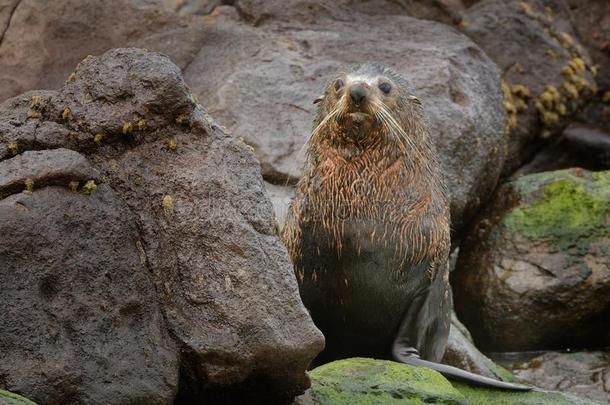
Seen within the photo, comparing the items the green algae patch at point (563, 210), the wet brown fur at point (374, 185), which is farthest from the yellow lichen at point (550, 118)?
the wet brown fur at point (374, 185)

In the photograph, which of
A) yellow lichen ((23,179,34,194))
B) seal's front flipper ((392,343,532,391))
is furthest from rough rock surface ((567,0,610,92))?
yellow lichen ((23,179,34,194))

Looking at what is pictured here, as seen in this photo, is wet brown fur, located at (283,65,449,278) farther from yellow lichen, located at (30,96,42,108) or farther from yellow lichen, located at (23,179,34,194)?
yellow lichen, located at (23,179,34,194)

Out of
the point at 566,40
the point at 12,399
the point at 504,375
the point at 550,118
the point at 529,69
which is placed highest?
the point at 12,399

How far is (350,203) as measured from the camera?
692 centimetres

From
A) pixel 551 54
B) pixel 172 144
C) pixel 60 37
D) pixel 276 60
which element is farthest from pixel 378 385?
pixel 551 54

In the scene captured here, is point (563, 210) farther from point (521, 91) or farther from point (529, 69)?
point (529, 69)

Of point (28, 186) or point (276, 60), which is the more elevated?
point (28, 186)

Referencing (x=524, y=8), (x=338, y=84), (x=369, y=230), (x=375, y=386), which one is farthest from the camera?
(x=524, y=8)

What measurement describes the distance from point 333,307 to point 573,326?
3271 mm

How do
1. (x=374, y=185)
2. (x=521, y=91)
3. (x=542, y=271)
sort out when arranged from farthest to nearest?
(x=521, y=91) → (x=542, y=271) → (x=374, y=185)

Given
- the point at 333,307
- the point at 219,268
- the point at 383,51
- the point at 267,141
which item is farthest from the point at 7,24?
the point at 219,268

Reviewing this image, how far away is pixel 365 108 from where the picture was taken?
6.85 m

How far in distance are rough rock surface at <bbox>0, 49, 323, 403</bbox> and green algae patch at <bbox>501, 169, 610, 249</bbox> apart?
17.3 feet

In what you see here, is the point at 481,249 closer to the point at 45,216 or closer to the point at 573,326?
the point at 573,326
